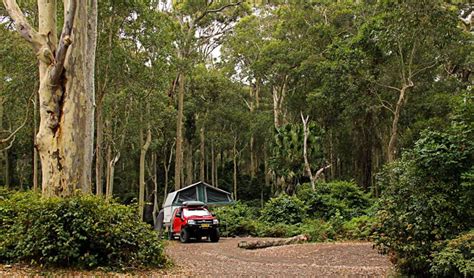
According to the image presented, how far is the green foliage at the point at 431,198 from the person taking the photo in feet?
22.8

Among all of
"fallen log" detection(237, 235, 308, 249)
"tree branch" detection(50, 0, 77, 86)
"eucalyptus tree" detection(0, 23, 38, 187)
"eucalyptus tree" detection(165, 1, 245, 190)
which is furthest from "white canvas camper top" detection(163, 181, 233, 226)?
"tree branch" detection(50, 0, 77, 86)

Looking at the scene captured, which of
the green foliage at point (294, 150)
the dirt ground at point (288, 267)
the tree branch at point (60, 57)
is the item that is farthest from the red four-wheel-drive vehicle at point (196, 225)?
the green foliage at point (294, 150)

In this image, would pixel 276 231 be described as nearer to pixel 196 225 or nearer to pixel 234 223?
pixel 234 223

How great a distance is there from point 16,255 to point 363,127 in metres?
25.3

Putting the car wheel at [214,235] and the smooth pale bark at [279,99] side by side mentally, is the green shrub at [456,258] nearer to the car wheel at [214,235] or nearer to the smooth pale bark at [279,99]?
the car wheel at [214,235]

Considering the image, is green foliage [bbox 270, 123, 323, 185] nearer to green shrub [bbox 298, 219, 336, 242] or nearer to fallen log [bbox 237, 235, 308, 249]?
green shrub [bbox 298, 219, 336, 242]

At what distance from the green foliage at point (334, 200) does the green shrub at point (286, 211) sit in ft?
2.21

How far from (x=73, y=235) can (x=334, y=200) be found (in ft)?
60.0

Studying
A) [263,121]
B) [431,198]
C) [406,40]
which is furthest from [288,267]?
[263,121]

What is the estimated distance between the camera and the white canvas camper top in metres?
25.7

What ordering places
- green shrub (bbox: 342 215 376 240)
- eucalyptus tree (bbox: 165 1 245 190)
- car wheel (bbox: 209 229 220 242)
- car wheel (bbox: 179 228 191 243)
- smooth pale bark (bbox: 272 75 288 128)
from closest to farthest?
1. green shrub (bbox: 342 215 376 240)
2. car wheel (bbox: 179 228 191 243)
3. car wheel (bbox: 209 229 220 242)
4. eucalyptus tree (bbox: 165 1 245 190)
5. smooth pale bark (bbox: 272 75 288 128)

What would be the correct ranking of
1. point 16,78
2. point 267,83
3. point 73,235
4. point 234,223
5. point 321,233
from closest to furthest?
point 73,235 → point 321,233 → point 16,78 → point 234,223 → point 267,83

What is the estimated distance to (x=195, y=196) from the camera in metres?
27.3

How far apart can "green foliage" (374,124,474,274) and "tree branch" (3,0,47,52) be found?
24.3 ft
